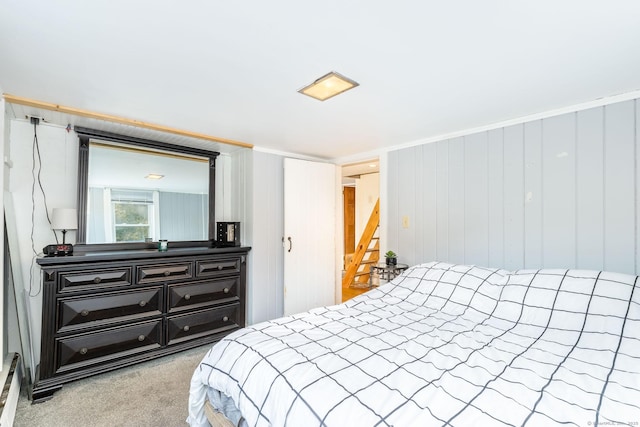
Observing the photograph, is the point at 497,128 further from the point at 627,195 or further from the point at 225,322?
the point at 225,322

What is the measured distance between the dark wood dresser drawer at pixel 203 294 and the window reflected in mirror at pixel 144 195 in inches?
24.0

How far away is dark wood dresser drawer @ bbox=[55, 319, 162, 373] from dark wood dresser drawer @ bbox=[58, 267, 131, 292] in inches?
14.2

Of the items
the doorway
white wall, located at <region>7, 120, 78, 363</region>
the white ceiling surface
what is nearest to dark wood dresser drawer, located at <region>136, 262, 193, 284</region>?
white wall, located at <region>7, 120, 78, 363</region>

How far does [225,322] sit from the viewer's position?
3.06 metres

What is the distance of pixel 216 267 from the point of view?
3.03 m

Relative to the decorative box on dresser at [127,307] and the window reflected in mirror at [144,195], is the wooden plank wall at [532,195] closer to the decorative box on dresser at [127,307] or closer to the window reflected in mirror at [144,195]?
the decorative box on dresser at [127,307]

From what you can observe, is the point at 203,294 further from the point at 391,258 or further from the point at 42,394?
the point at 391,258

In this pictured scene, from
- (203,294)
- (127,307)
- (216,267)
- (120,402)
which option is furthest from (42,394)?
(216,267)

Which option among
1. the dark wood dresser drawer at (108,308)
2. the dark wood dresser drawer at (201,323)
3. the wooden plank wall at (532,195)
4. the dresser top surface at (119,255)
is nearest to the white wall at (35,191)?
the dresser top surface at (119,255)

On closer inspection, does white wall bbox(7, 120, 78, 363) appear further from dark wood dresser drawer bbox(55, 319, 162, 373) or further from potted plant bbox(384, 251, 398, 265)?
potted plant bbox(384, 251, 398, 265)

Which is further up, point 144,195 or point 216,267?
point 144,195

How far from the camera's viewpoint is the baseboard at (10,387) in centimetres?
168

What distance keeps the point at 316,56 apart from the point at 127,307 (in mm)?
2435

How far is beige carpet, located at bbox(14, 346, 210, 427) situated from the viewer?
186 cm
